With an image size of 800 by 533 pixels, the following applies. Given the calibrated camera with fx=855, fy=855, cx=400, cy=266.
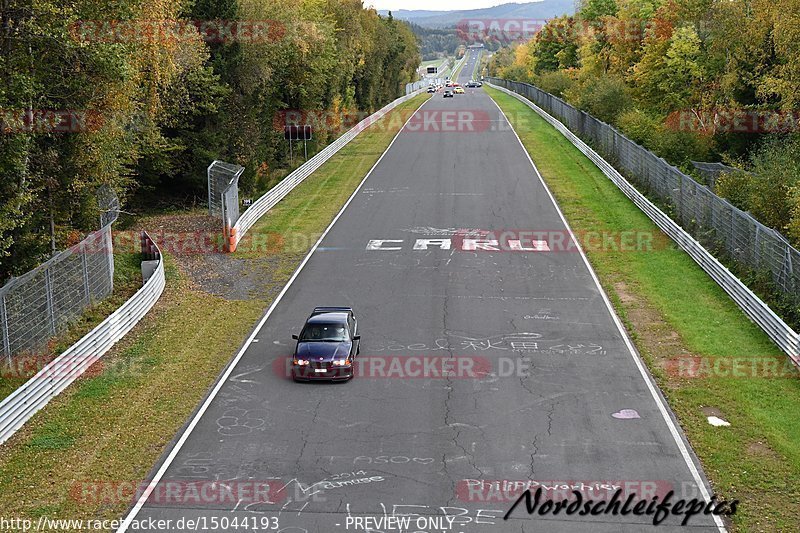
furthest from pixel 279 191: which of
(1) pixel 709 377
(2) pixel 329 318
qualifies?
(1) pixel 709 377

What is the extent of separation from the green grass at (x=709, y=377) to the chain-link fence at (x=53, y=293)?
1593 centimetres

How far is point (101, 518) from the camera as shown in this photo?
587 inches

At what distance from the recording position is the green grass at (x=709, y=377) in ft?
52.5

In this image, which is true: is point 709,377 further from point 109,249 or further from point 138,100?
point 138,100

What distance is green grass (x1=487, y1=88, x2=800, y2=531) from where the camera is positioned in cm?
1602

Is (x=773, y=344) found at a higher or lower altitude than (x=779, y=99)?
lower

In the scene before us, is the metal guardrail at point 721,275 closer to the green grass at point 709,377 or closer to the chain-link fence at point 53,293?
the green grass at point 709,377

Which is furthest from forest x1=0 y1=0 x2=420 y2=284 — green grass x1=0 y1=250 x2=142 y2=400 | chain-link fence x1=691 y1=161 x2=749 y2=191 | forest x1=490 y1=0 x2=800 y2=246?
chain-link fence x1=691 y1=161 x2=749 y2=191

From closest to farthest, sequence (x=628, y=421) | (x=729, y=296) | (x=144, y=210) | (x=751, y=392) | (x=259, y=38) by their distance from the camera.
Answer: (x=628, y=421) → (x=751, y=392) → (x=729, y=296) → (x=144, y=210) → (x=259, y=38)

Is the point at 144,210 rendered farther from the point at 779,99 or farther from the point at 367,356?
the point at 779,99

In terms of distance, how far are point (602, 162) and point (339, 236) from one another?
69.6ft

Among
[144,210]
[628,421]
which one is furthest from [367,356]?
[144,210]

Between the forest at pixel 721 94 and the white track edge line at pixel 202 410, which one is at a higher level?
the forest at pixel 721 94

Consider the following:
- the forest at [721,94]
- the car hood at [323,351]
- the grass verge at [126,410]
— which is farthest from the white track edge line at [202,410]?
the forest at [721,94]
